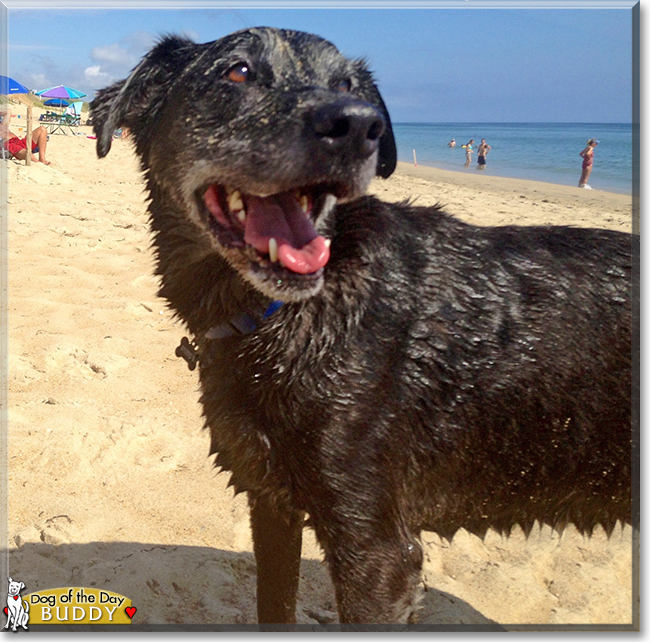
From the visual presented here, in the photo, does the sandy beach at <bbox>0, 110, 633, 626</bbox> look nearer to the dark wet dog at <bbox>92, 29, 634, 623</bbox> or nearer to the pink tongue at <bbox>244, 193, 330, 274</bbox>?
the dark wet dog at <bbox>92, 29, 634, 623</bbox>

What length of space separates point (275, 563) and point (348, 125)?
71.1 inches

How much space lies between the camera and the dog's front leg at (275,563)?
104 inches

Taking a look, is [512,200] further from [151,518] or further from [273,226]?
[273,226]

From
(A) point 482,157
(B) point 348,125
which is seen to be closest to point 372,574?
(B) point 348,125

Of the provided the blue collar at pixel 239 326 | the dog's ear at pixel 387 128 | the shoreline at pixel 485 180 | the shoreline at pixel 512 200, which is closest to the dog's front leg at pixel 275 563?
the blue collar at pixel 239 326

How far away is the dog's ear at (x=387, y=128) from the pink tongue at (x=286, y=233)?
0.55m

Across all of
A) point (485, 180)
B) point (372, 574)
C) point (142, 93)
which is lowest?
point (372, 574)

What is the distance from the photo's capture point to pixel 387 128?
2.53 meters

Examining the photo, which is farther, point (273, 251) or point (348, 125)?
point (273, 251)

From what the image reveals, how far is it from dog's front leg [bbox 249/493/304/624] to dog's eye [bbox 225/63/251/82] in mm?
1625

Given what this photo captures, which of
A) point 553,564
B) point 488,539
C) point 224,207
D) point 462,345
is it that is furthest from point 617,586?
point 224,207

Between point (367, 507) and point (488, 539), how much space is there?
1.76 metres

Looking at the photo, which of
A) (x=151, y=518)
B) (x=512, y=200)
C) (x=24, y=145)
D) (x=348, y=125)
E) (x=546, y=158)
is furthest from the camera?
(x=546, y=158)

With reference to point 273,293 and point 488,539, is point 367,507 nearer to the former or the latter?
point 273,293
